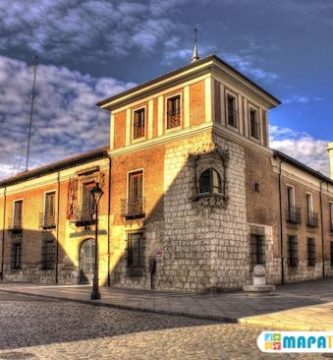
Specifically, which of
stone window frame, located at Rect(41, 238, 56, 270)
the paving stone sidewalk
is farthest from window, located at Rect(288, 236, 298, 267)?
stone window frame, located at Rect(41, 238, 56, 270)

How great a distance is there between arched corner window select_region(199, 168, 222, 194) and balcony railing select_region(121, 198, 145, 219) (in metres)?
3.40

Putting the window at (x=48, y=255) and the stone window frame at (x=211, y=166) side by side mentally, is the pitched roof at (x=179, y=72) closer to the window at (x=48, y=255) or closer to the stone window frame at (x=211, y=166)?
the stone window frame at (x=211, y=166)

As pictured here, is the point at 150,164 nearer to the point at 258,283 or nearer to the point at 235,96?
the point at 235,96

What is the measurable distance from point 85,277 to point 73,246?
5.85 ft

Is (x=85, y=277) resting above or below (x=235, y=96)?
below

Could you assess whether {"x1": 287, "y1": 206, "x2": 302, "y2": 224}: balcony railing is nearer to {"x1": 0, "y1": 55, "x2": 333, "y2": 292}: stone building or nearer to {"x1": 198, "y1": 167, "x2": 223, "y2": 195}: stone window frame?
{"x1": 0, "y1": 55, "x2": 333, "y2": 292}: stone building

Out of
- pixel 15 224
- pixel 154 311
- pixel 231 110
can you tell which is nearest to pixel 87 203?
pixel 15 224

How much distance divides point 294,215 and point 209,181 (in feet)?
28.7

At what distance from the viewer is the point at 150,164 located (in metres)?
21.0

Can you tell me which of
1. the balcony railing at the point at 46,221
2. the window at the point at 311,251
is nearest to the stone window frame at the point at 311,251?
the window at the point at 311,251

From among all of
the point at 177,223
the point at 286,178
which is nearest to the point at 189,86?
the point at 177,223

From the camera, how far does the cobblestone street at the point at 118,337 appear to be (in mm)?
7066

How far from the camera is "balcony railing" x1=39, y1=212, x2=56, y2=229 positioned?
2631 cm

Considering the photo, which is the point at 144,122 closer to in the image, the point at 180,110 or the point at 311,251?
the point at 180,110
